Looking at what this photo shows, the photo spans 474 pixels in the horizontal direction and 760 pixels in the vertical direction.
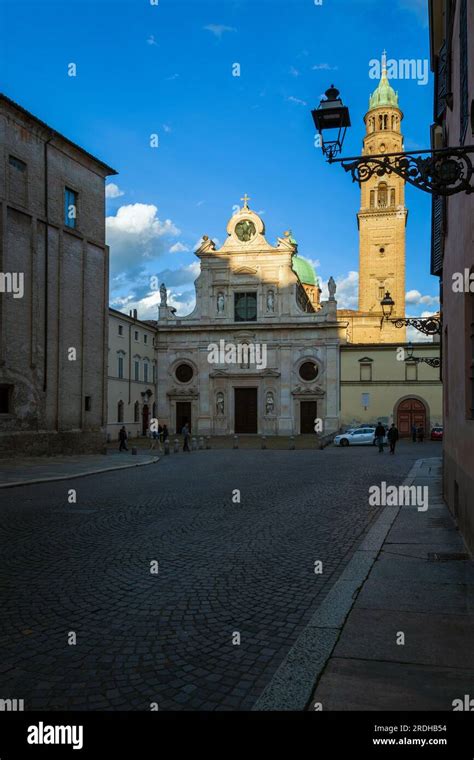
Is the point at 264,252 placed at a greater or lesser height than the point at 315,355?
greater

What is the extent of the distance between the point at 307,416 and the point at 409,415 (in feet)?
28.3

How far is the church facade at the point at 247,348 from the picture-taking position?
1997 inches

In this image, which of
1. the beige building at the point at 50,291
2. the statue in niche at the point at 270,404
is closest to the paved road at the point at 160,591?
the beige building at the point at 50,291

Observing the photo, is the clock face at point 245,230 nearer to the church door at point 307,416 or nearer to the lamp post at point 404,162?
the church door at point 307,416

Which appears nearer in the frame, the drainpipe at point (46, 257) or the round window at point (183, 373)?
the drainpipe at point (46, 257)

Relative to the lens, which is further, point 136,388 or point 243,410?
point 243,410

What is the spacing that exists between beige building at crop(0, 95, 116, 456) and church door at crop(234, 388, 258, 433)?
24.3m

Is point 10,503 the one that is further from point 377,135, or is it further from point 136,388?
point 377,135

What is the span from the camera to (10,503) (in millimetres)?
12531

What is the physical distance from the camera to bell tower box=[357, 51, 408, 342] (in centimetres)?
6712

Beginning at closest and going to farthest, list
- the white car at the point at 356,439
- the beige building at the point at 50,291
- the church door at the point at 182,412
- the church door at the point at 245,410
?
the beige building at the point at 50,291 < the white car at the point at 356,439 < the church door at the point at 245,410 < the church door at the point at 182,412

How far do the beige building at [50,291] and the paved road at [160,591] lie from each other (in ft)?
36.9

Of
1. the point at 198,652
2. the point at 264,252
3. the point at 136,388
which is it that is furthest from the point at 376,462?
the point at 264,252

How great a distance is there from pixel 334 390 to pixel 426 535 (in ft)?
134
